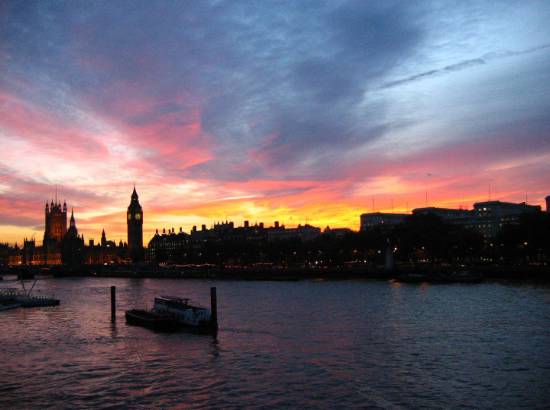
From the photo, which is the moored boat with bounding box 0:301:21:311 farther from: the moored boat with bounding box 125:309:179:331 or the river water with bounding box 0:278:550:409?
the moored boat with bounding box 125:309:179:331

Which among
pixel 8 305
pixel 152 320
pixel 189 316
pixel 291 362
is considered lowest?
pixel 291 362

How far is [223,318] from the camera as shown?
66688 millimetres

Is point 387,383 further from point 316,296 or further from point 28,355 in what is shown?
point 316,296

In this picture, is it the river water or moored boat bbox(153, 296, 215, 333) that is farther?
moored boat bbox(153, 296, 215, 333)

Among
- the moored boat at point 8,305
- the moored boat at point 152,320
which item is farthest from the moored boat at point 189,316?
the moored boat at point 8,305

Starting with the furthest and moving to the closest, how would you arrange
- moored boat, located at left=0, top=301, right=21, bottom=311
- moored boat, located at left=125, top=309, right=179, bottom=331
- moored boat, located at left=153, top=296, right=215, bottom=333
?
moored boat, located at left=0, top=301, right=21, bottom=311 → moored boat, located at left=125, top=309, right=179, bottom=331 → moored boat, located at left=153, top=296, right=215, bottom=333

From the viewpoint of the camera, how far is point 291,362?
1588 inches

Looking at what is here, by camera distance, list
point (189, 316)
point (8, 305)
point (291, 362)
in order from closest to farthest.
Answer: point (291, 362)
point (189, 316)
point (8, 305)

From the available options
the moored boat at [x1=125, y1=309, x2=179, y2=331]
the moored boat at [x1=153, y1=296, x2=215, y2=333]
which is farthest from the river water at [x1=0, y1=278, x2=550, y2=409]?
the moored boat at [x1=153, y1=296, x2=215, y2=333]

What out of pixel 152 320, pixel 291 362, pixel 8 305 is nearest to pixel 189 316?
pixel 152 320

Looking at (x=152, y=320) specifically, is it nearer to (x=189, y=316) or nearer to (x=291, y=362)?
(x=189, y=316)

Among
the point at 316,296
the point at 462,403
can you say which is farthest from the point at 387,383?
the point at 316,296

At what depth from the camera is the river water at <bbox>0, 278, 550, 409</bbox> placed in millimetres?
31719

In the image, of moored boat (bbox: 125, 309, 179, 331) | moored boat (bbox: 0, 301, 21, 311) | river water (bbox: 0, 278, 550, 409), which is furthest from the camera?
moored boat (bbox: 0, 301, 21, 311)
